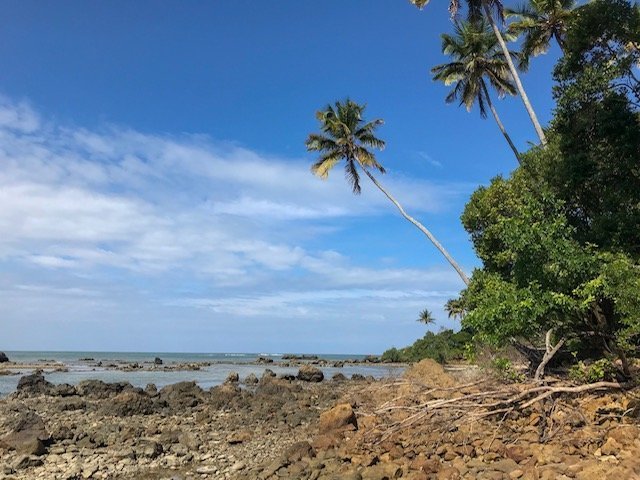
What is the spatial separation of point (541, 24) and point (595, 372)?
18.1 m

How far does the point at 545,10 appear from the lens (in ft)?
75.7

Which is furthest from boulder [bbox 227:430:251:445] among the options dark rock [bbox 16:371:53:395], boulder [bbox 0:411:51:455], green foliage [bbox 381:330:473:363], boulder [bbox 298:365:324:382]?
green foliage [bbox 381:330:473:363]

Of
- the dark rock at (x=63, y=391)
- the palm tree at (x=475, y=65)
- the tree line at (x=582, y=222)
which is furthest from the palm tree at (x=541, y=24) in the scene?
the dark rock at (x=63, y=391)

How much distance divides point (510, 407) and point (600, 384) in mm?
1843

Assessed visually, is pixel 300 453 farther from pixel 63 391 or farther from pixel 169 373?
pixel 169 373

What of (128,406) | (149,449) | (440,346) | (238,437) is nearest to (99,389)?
(128,406)

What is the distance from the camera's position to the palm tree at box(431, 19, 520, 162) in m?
27.0

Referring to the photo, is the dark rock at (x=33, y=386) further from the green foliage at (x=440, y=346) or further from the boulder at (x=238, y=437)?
the green foliage at (x=440, y=346)

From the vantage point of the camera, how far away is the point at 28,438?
13.0 m

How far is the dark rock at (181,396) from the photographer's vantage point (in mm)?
21891

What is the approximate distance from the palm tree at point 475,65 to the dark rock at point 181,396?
2001 cm

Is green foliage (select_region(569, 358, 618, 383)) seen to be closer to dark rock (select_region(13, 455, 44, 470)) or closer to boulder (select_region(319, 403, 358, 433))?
boulder (select_region(319, 403, 358, 433))

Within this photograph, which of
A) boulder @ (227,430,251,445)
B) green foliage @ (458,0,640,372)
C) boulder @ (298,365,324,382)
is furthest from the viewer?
boulder @ (298,365,324,382)

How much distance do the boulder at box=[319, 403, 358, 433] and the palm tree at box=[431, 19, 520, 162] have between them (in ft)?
62.4
